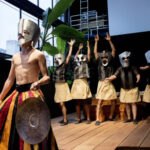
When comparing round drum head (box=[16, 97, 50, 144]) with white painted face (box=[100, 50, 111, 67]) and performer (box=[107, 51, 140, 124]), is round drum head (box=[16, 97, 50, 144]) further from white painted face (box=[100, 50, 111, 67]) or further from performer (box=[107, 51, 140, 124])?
white painted face (box=[100, 50, 111, 67])

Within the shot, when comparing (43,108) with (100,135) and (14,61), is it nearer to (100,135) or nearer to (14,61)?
(14,61)

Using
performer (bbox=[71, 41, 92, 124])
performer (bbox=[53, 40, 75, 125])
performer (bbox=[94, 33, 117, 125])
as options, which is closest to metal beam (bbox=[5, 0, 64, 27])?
performer (bbox=[53, 40, 75, 125])

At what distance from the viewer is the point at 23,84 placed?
1.82 meters

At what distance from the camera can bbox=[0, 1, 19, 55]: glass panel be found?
4.39 meters

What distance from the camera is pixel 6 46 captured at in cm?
453

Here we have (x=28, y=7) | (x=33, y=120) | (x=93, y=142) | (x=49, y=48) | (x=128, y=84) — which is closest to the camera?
(x=33, y=120)

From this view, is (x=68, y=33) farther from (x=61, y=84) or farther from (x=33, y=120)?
(x=33, y=120)

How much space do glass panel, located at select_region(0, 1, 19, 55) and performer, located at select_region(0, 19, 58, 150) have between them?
2.68 meters

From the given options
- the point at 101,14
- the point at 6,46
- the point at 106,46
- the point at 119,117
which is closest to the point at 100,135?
the point at 119,117

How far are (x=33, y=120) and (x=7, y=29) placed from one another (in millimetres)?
3384

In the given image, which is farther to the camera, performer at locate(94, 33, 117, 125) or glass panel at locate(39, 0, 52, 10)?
glass panel at locate(39, 0, 52, 10)

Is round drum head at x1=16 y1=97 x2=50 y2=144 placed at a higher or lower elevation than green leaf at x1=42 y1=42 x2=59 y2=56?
lower

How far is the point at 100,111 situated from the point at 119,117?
57 cm

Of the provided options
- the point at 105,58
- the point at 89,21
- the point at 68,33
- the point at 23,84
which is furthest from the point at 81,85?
the point at 89,21
